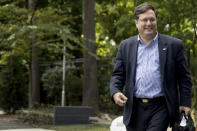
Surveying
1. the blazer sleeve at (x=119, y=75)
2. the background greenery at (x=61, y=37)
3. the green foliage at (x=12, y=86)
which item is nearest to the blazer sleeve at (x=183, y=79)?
the blazer sleeve at (x=119, y=75)

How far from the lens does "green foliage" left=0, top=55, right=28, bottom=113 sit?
1791 centimetres

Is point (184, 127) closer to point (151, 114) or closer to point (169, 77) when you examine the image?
point (151, 114)

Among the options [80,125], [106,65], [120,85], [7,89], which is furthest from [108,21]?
[120,85]

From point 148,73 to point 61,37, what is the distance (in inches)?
389

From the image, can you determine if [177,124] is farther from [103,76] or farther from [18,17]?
[103,76]

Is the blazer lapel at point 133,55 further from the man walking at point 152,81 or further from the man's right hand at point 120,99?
the man's right hand at point 120,99

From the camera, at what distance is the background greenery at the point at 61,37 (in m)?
13.0

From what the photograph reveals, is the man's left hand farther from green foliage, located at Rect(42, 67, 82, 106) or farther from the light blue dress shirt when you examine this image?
green foliage, located at Rect(42, 67, 82, 106)

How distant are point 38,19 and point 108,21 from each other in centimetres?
653

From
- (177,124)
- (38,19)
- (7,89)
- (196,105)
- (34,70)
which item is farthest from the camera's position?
(34,70)

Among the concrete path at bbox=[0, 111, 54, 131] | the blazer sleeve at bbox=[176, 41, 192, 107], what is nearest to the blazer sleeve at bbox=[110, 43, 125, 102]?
the blazer sleeve at bbox=[176, 41, 192, 107]

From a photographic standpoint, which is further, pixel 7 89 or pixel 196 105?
pixel 7 89

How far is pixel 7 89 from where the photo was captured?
58.9ft

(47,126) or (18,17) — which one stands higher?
(18,17)
